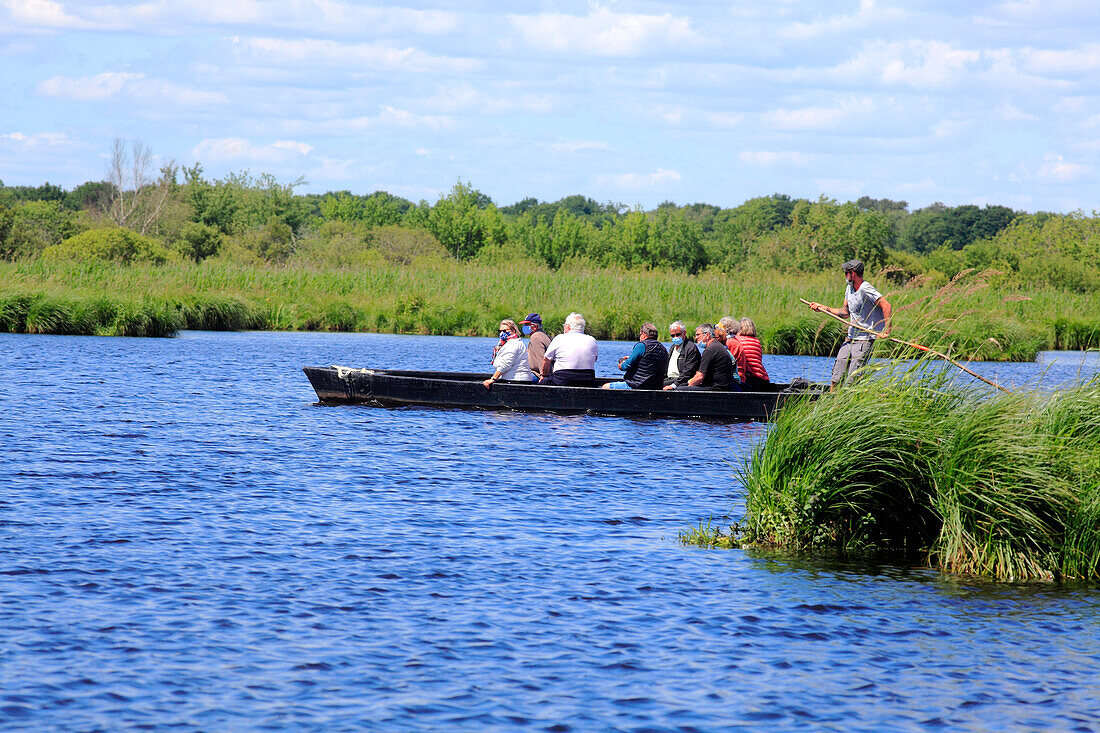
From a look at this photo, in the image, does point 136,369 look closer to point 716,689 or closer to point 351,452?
point 351,452

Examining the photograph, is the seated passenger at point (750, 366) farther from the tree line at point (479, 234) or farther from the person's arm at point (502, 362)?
the tree line at point (479, 234)

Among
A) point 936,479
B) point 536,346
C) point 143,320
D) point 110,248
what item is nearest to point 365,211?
point 110,248

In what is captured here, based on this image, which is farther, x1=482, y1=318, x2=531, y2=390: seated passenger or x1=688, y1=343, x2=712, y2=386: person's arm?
x1=482, y1=318, x2=531, y2=390: seated passenger

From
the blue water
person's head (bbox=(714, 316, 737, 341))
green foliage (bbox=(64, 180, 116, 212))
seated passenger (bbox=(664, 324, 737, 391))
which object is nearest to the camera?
the blue water

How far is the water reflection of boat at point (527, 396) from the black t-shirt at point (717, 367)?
0.48m

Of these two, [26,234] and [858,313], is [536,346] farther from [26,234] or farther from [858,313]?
[26,234]

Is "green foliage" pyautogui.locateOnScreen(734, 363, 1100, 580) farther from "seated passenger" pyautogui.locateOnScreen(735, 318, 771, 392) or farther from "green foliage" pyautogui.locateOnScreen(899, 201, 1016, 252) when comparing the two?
"green foliage" pyautogui.locateOnScreen(899, 201, 1016, 252)

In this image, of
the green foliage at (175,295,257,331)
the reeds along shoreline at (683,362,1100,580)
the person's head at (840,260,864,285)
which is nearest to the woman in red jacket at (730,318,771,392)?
the person's head at (840,260,864,285)

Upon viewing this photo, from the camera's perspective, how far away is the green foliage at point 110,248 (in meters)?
50.7

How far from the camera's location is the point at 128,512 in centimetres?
976

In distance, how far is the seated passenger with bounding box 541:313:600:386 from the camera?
17125 mm

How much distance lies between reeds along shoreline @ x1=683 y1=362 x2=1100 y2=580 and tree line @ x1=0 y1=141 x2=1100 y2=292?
136ft

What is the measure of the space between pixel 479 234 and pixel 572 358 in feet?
231

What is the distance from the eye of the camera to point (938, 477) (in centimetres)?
842
